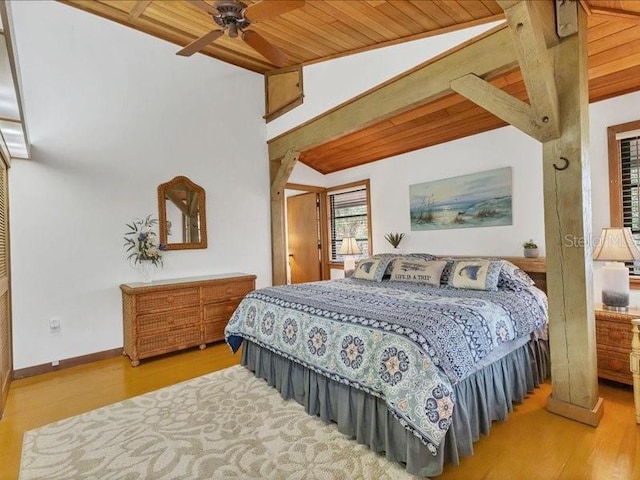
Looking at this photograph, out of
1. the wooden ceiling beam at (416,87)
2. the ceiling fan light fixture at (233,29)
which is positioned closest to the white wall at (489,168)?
the wooden ceiling beam at (416,87)

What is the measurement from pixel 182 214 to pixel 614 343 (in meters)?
4.38

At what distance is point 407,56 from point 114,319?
403cm

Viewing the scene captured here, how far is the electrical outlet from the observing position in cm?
332

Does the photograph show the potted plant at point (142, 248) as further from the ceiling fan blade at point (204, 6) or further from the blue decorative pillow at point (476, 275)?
the blue decorative pillow at point (476, 275)

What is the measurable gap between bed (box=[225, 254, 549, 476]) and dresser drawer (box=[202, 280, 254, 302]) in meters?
0.93

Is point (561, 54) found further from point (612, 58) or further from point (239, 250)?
point (239, 250)

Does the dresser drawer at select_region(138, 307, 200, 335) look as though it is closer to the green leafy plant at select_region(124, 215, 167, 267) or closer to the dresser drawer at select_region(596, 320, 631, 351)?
the green leafy plant at select_region(124, 215, 167, 267)

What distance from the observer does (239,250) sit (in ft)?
15.5

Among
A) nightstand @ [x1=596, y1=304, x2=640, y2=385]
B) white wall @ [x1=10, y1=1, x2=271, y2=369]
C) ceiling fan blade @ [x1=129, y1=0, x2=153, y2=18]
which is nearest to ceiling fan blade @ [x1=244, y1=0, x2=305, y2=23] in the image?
ceiling fan blade @ [x1=129, y1=0, x2=153, y2=18]

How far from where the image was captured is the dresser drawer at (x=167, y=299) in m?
3.44

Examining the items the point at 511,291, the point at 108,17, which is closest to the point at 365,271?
the point at 511,291

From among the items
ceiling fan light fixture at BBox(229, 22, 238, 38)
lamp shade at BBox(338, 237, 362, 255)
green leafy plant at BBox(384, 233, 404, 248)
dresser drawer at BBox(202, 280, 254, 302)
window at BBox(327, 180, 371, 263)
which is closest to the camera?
ceiling fan light fixture at BBox(229, 22, 238, 38)

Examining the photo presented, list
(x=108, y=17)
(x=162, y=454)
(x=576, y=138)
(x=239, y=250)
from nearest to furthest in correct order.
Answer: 1. (x=162, y=454)
2. (x=576, y=138)
3. (x=108, y=17)
4. (x=239, y=250)

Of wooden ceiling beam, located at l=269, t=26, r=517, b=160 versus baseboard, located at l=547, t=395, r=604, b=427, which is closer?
baseboard, located at l=547, t=395, r=604, b=427
